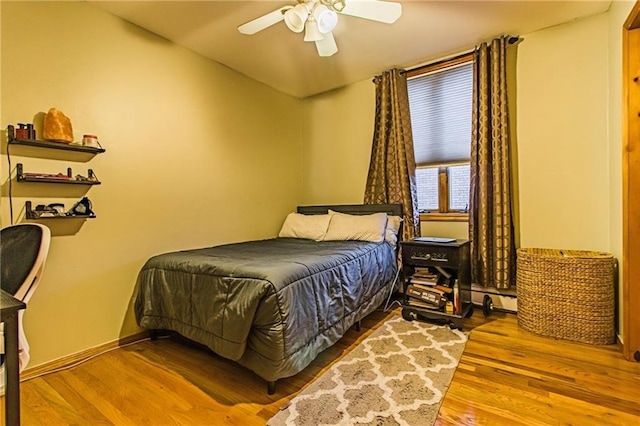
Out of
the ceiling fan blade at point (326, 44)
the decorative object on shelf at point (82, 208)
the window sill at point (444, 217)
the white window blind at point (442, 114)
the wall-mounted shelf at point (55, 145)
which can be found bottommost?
the window sill at point (444, 217)

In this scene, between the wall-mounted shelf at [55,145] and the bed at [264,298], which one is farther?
the wall-mounted shelf at [55,145]

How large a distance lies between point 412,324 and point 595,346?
1.20m

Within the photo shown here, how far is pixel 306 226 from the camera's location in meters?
3.40

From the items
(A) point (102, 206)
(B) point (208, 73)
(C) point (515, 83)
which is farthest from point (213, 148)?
(C) point (515, 83)

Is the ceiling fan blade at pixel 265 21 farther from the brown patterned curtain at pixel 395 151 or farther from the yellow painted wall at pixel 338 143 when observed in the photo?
the yellow painted wall at pixel 338 143

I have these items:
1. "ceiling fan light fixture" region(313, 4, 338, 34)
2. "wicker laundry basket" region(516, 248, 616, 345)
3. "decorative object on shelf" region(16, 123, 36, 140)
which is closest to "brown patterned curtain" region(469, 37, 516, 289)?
"wicker laundry basket" region(516, 248, 616, 345)

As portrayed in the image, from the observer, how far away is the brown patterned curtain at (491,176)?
2.71 metres

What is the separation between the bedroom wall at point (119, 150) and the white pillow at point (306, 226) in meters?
0.46

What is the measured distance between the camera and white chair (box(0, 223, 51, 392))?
1.16 metres

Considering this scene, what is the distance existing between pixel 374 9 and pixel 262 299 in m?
1.80

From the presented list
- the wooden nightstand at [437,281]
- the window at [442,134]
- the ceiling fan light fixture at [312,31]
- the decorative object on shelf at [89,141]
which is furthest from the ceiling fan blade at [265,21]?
the wooden nightstand at [437,281]

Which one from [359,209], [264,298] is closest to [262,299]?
[264,298]

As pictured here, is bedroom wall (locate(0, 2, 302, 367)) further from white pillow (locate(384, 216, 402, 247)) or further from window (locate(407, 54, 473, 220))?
window (locate(407, 54, 473, 220))

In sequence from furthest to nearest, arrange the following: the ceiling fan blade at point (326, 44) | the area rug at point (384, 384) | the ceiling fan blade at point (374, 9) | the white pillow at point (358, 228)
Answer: the white pillow at point (358, 228)
the ceiling fan blade at point (326, 44)
the ceiling fan blade at point (374, 9)
the area rug at point (384, 384)
